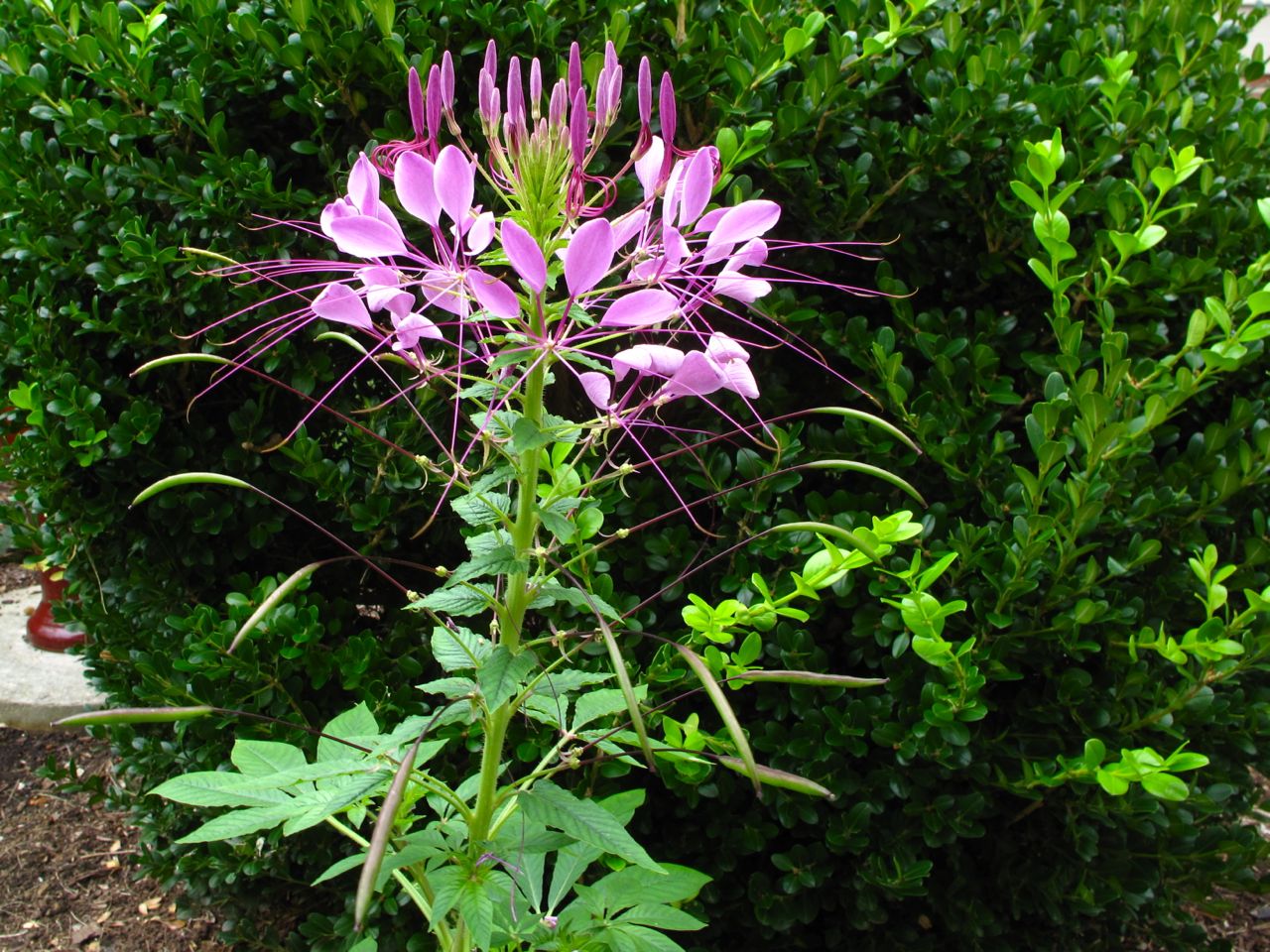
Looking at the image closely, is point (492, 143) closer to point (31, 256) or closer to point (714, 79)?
point (714, 79)

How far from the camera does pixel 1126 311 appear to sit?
189cm

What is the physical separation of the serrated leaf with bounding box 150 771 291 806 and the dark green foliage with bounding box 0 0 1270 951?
A: 1.87 feet

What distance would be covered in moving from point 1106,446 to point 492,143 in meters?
1.12

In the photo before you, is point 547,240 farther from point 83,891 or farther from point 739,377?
point 83,891

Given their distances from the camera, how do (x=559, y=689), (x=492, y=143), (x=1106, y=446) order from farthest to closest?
(x=1106, y=446), (x=559, y=689), (x=492, y=143)

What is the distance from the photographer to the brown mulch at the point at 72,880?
2377 millimetres

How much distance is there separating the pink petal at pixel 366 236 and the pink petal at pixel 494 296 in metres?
0.08

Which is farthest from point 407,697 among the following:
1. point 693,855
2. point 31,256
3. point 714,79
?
point 714,79

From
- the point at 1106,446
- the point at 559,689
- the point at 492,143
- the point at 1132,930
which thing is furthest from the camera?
the point at 1132,930

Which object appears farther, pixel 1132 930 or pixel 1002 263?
pixel 1132 930

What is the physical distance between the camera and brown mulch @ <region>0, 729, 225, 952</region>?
2.38m

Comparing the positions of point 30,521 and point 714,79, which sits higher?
point 714,79

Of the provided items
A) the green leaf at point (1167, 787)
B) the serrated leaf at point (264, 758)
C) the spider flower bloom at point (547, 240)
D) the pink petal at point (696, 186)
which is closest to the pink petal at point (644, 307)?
the spider flower bloom at point (547, 240)

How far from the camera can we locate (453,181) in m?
0.92
